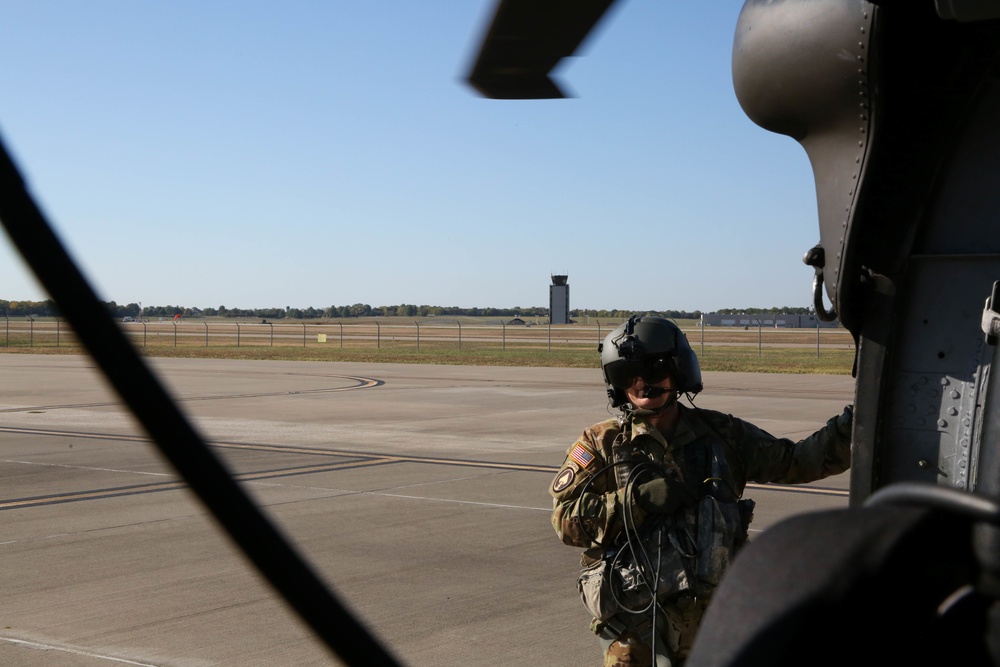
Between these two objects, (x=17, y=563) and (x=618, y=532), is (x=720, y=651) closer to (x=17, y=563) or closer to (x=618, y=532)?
(x=618, y=532)

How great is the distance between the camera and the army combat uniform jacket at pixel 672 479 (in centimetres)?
365

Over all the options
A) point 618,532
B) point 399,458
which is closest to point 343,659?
point 618,532

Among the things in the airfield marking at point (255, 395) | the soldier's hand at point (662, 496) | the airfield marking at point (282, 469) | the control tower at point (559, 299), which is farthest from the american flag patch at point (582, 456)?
the control tower at point (559, 299)

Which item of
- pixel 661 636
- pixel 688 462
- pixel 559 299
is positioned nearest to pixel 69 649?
pixel 661 636

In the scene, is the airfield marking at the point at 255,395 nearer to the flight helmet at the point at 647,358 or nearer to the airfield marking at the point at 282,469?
the airfield marking at the point at 282,469

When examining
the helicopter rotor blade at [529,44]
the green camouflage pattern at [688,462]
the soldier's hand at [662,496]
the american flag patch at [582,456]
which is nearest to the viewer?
the helicopter rotor blade at [529,44]

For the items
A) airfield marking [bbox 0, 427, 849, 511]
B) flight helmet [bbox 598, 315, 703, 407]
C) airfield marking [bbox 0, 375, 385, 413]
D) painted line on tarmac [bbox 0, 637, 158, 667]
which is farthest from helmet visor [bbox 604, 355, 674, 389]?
airfield marking [bbox 0, 375, 385, 413]

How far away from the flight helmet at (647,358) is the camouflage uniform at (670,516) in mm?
128

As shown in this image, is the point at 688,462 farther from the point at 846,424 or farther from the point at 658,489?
the point at 846,424

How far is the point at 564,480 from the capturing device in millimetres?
3846

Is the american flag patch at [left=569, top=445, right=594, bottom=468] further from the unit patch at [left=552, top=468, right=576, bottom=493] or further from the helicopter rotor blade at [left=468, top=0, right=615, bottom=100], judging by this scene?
the helicopter rotor blade at [left=468, top=0, right=615, bottom=100]

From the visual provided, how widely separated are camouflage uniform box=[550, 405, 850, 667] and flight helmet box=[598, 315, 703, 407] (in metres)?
0.13

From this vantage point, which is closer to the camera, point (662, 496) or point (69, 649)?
point (662, 496)

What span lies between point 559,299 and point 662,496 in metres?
90.8
